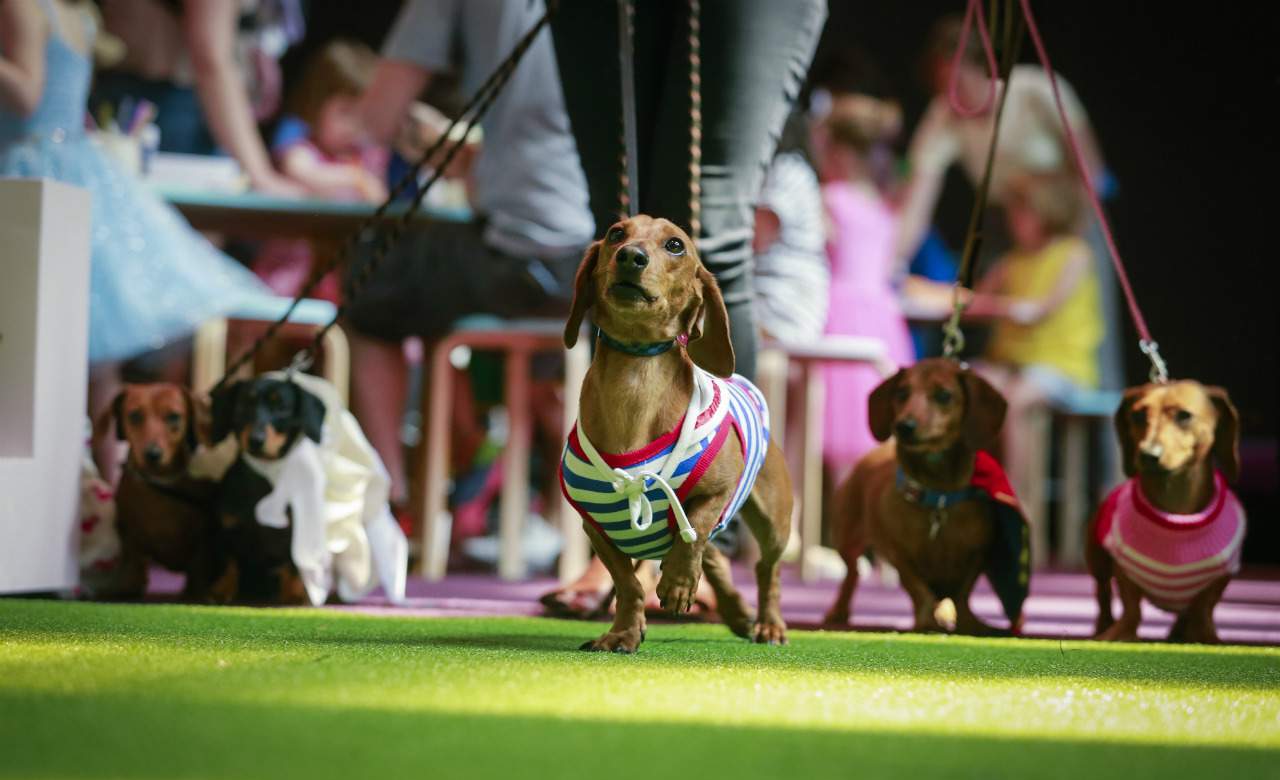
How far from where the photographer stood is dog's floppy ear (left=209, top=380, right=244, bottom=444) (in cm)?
281

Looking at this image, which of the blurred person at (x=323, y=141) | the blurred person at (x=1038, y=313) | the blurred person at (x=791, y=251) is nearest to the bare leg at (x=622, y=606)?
the blurred person at (x=791, y=251)

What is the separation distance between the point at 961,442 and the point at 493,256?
5.51 ft

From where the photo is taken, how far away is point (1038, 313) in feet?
21.3

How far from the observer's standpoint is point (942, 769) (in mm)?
1107

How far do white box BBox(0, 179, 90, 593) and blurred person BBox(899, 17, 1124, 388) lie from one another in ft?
15.9

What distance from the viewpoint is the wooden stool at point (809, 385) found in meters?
4.55

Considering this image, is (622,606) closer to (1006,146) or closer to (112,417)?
(112,417)

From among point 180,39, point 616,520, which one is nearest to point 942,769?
point 616,520

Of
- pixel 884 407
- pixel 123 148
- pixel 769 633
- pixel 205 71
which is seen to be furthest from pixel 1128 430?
pixel 205 71

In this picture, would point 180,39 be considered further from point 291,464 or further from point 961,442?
point 961,442

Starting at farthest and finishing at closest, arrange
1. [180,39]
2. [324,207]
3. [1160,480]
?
1. [180,39]
2. [324,207]
3. [1160,480]

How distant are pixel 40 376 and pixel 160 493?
318 mm

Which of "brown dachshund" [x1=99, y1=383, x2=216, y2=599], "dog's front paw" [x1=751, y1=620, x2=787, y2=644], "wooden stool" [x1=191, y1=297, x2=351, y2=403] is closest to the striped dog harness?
"dog's front paw" [x1=751, y1=620, x2=787, y2=644]

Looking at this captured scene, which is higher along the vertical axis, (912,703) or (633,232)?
(633,232)
